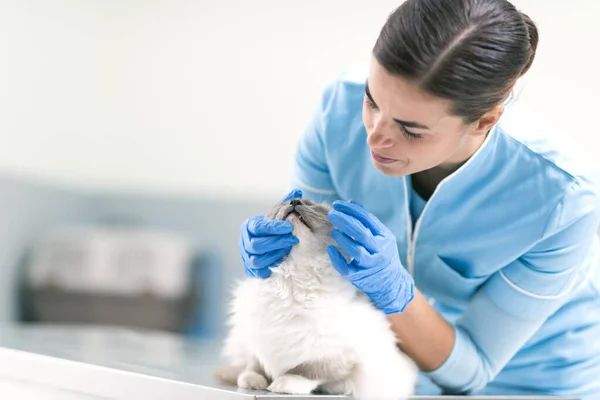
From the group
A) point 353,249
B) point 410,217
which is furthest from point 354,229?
point 410,217

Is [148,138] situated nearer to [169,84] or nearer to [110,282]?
[169,84]

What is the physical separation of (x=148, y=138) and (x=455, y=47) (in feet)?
11.1

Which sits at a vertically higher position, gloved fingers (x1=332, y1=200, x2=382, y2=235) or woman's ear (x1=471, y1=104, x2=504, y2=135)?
woman's ear (x1=471, y1=104, x2=504, y2=135)

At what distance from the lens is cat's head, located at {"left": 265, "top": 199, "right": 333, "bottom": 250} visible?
114 cm

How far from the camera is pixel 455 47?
1069 millimetres

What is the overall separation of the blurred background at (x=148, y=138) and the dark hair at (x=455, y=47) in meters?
2.53

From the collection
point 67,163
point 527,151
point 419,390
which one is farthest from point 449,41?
Answer: point 67,163

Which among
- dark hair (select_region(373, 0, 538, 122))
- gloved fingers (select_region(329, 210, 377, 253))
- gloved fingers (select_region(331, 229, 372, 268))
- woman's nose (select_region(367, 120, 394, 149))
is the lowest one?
gloved fingers (select_region(331, 229, 372, 268))

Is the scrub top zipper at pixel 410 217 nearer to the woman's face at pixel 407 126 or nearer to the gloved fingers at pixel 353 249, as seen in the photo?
the woman's face at pixel 407 126

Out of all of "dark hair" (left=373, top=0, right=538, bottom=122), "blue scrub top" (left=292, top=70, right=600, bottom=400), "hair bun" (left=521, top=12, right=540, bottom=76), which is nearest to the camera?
"dark hair" (left=373, top=0, right=538, bottom=122)

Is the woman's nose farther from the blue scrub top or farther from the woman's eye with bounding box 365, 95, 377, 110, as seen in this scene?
the blue scrub top

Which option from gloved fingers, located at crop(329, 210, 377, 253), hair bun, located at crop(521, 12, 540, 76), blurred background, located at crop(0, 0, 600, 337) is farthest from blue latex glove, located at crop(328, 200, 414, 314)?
blurred background, located at crop(0, 0, 600, 337)

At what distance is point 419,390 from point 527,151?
518 mm

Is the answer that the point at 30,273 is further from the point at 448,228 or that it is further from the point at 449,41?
the point at 449,41
